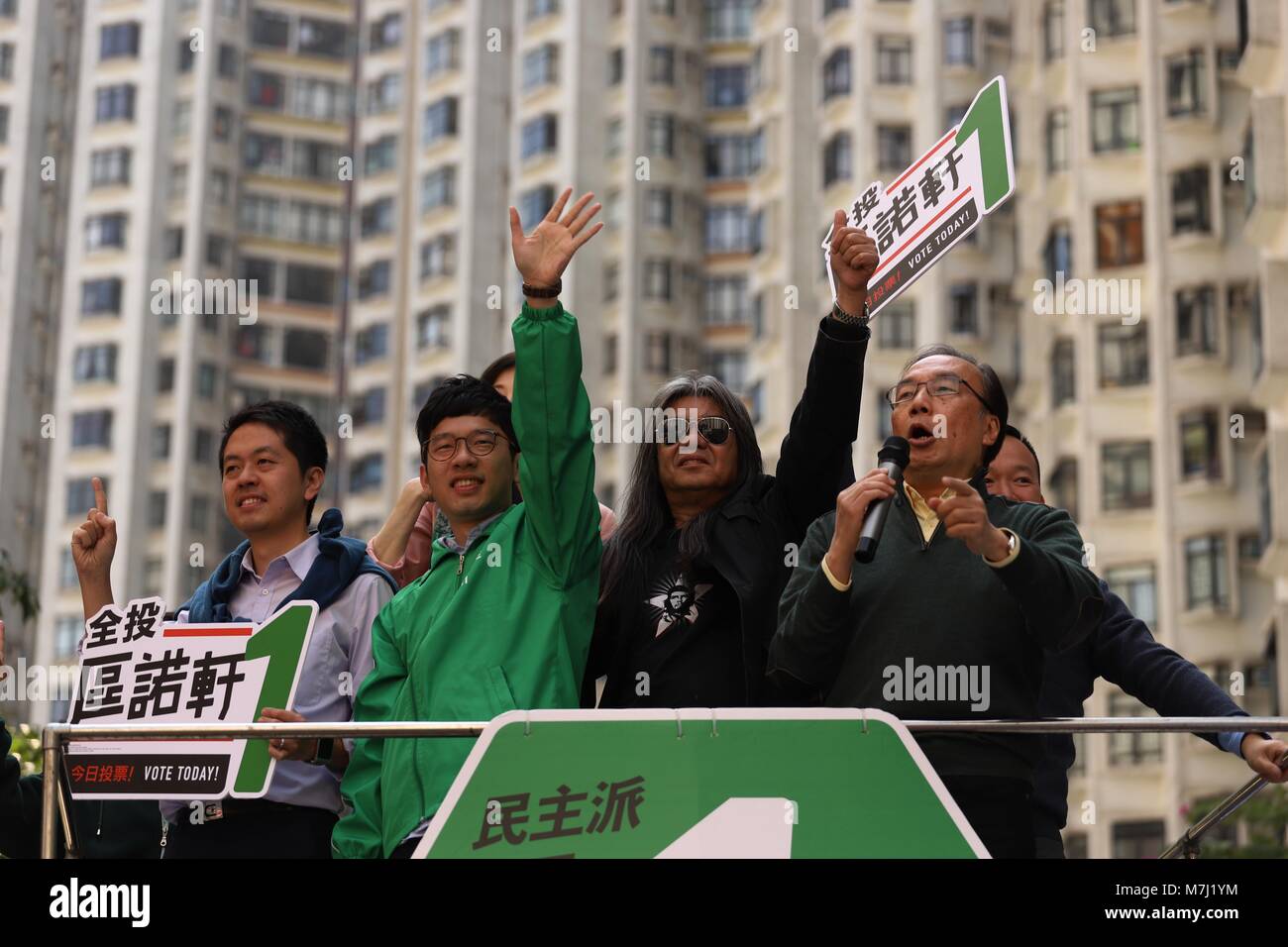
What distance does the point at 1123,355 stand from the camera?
40.6 meters

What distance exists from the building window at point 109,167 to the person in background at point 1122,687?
62042 millimetres

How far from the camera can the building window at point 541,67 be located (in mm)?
61562

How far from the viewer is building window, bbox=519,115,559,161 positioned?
6066 cm

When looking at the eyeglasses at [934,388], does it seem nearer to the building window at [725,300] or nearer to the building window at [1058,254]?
the building window at [1058,254]

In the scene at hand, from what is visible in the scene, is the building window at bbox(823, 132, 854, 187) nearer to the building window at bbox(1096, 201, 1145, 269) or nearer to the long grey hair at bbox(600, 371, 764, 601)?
the building window at bbox(1096, 201, 1145, 269)

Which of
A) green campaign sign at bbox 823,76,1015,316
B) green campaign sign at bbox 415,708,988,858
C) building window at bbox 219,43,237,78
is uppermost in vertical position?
building window at bbox 219,43,237,78

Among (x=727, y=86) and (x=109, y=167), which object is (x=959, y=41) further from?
(x=109, y=167)

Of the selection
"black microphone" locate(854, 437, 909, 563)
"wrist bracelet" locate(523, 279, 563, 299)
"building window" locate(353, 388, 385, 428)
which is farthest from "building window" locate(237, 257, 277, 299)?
"black microphone" locate(854, 437, 909, 563)

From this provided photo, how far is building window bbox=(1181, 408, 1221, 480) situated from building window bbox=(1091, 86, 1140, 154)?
17.9 ft

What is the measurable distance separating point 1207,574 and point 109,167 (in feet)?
129

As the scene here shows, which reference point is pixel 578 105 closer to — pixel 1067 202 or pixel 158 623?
pixel 1067 202

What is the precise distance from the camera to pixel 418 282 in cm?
6325

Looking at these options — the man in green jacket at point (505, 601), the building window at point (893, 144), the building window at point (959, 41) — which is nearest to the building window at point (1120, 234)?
the building window at point (893, 144)

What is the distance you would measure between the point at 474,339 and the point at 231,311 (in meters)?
7.26
